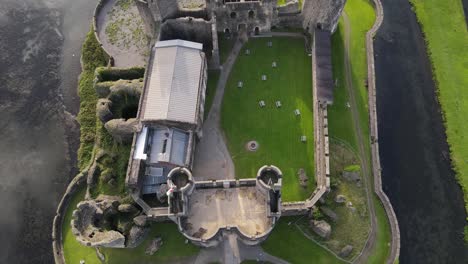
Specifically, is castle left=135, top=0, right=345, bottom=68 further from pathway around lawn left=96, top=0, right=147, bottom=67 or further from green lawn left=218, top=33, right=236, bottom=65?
pathway around lawn left=96, top=0, right=147, bottom=67

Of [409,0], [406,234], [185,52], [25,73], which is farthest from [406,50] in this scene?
[25,73]

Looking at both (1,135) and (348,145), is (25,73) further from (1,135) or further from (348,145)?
(348,145)

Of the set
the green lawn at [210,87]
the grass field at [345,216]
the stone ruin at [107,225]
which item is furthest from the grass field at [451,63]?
the stone ruin at [107,225]

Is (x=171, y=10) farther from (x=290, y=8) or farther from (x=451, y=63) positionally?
(x=451, y=63)

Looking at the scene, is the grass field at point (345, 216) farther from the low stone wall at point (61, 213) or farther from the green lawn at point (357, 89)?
the low stone wall at point (61, 213)

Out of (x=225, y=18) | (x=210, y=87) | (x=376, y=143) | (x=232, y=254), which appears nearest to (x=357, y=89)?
(x=376, y=143)
